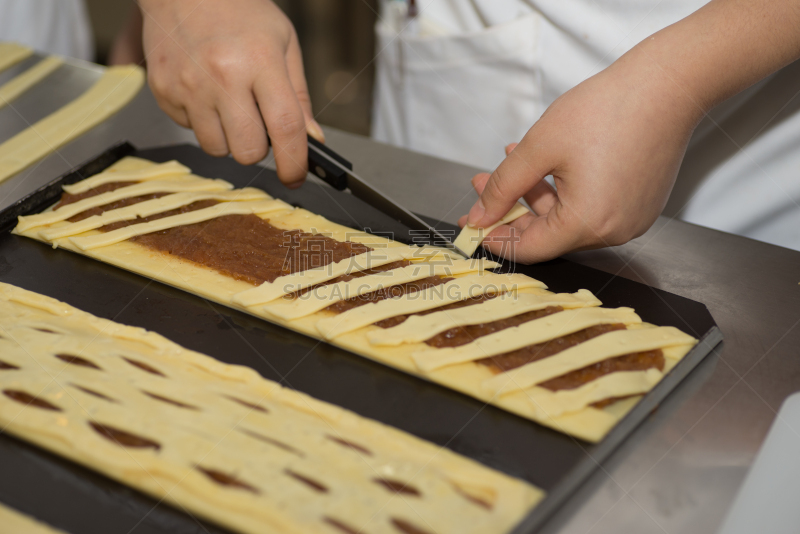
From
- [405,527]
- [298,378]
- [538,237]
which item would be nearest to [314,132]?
[538,237]

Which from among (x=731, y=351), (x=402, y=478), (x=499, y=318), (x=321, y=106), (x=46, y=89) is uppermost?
(x=731, y=351)

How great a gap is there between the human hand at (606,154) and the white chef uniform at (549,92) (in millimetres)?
587

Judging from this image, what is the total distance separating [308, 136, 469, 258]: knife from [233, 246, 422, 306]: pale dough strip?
0.36ft

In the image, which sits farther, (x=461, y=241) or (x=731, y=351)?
(x=461, y=241)

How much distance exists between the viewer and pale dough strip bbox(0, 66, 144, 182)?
2.46 m

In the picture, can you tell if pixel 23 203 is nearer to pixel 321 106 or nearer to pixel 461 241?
pixel 461 241

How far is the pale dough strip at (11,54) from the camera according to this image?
3065 mm

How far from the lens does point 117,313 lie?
175 centimetres

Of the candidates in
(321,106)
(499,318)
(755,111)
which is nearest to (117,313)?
(499,318)

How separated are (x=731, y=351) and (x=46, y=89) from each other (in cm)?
315

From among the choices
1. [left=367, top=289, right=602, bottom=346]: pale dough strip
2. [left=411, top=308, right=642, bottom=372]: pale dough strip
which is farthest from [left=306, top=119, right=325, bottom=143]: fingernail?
[left=411, top=308, right=642, bottom=372]: pale dough strip

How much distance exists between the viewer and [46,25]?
364 centimetres

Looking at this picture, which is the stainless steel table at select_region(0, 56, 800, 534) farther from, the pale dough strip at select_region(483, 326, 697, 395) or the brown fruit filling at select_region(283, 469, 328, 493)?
the brown fruit filling at select_region(283, 469, 328, 493)

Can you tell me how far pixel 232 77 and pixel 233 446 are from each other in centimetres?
129
